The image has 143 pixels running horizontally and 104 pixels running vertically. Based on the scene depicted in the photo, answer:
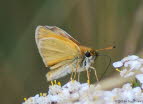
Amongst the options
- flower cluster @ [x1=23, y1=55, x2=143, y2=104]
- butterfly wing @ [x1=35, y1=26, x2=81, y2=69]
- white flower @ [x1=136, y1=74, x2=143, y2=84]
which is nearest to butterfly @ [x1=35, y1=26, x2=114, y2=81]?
butterfly wing @ [x1=35, y1=26, x2=81, y2=69]

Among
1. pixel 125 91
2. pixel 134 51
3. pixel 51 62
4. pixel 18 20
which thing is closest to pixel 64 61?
pixel 51 62

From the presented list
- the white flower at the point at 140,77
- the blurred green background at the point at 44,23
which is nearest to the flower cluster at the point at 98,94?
the white flower at the point at 140,77

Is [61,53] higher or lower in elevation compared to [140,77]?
higher

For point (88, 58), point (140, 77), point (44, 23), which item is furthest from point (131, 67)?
point (44, 23)

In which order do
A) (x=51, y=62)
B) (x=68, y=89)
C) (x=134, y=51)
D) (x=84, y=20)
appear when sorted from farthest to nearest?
(x=84, y=20), (x=134, y=51), (x=51, y=62), (x=68, y=89)

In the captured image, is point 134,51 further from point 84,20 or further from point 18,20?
point 18,20

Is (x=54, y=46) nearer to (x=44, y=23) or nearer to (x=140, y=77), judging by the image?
(x=140, y=77)

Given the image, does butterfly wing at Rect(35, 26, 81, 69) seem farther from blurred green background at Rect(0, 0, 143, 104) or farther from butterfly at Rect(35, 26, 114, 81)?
blurred green background at Rect(0, 0, 143, 104)
